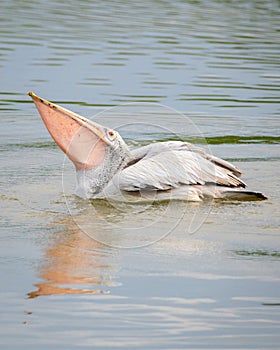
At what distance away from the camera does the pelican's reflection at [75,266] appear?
4160 millimetres

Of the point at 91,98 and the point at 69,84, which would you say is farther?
the point at 69,84

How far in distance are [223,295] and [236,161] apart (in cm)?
273

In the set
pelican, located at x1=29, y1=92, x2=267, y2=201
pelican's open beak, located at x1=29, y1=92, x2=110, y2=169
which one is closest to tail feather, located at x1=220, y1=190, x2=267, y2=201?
pelican, located at x1=29, y1=92, x2=267, y2=201

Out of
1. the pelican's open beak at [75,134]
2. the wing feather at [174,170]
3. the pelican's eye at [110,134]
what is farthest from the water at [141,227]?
the pelican's eye at [110,134]

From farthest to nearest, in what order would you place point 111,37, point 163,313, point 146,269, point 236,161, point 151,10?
point 151,10, point 111,37, point 236,161, point 146,269, point 163,313

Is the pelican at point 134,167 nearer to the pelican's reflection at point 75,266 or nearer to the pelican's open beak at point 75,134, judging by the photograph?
the pelican's open beak at point 75,134

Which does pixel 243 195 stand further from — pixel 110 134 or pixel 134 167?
pixel 110 134

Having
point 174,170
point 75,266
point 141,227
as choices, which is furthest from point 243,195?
point 75,266

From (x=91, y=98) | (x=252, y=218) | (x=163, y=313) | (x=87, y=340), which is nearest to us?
(x=87, y=340)

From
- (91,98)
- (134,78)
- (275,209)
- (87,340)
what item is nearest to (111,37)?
(134,78)

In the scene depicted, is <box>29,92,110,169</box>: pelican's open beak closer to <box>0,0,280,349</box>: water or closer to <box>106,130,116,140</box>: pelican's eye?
<box>106,130,116,140</box>: pelican's eye

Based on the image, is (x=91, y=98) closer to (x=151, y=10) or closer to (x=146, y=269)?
(x=146, y=269)

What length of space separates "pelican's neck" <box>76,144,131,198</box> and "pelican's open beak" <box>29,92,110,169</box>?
32 millimetres

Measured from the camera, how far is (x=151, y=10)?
16.0 meters
